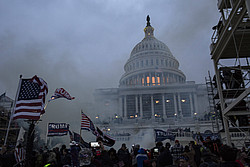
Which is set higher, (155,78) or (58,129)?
(155,78)

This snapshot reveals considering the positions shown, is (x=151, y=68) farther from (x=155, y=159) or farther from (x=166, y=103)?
(x=155, y=159)

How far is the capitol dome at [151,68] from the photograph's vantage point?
2768 inches

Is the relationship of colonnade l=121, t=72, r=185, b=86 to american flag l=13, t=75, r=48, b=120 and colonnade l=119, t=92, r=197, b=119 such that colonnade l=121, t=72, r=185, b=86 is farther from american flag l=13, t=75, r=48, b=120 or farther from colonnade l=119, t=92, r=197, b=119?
american flag l=13, t=75, r=48, b=120

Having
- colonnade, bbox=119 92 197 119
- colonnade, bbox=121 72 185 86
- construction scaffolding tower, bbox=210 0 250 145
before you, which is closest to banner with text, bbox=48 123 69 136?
construction scaffolding tower, bbox=210 0 250 145

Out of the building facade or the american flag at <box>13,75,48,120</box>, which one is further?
the building facade

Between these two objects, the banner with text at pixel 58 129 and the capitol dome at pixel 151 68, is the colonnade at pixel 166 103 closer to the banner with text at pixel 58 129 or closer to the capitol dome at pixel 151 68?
the capitol dome at pixel 151 68

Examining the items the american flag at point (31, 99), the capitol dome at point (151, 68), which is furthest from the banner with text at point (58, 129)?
the capitol dome at point (151, 68)

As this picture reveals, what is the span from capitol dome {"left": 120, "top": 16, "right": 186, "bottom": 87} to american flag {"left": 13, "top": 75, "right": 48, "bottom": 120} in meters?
55.9

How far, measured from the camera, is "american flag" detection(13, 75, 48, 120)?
817 cm

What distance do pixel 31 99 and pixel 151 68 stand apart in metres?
64.5

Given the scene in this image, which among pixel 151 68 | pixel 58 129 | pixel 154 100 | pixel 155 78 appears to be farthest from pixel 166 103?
pixel 58 129

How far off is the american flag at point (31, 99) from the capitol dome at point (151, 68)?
2202 inches

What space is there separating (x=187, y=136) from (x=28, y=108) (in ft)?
49.7

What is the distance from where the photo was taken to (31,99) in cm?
862
